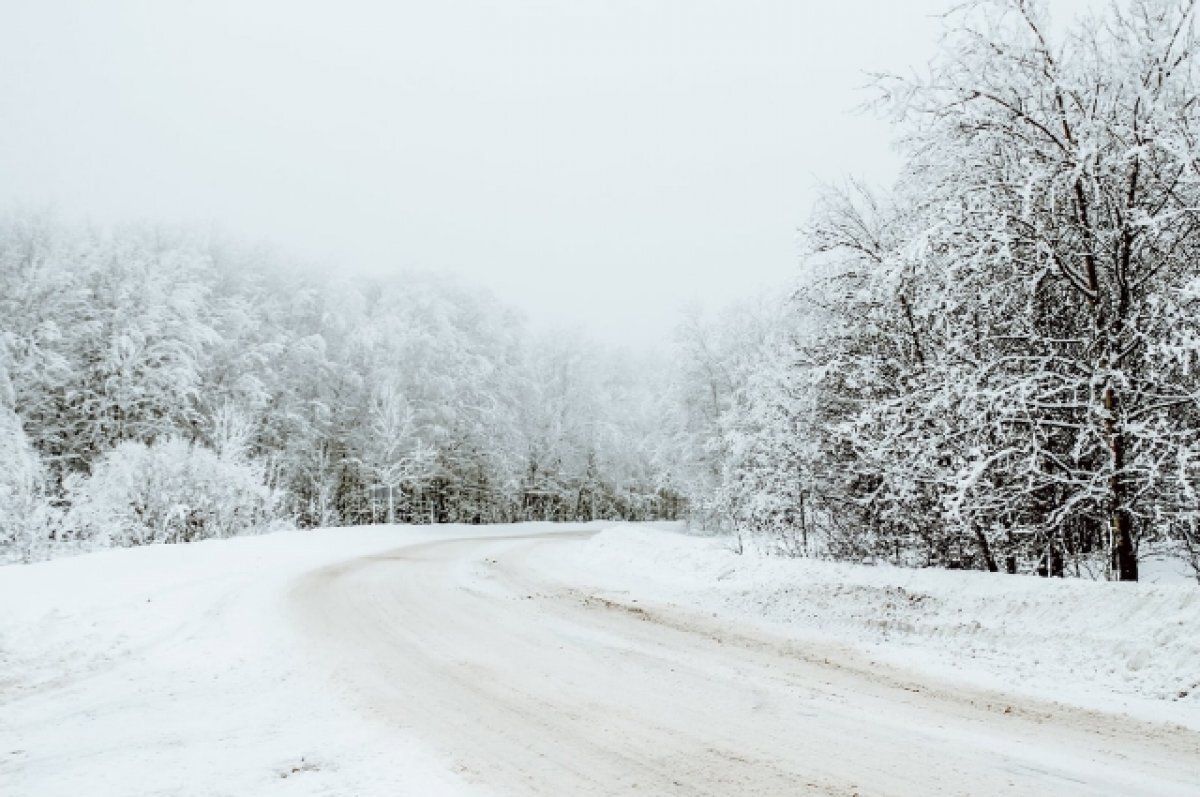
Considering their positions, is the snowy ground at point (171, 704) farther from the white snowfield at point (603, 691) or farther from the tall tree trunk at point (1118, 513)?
the tall tree trunk at point (1118, 513)

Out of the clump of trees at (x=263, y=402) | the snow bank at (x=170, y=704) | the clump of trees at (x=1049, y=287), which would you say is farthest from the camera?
the clump of trees at (x=263, y=402)

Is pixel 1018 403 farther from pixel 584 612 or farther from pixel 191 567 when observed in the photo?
pixel 191 567

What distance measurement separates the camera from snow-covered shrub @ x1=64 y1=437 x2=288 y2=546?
1986 cm

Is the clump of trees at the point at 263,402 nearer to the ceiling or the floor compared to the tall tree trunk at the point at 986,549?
nearer to the ceiling

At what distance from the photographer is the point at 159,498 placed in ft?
70.5

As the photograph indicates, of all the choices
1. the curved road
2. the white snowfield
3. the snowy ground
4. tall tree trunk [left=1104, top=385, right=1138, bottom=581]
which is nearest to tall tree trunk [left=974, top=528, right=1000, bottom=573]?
the white snowfield

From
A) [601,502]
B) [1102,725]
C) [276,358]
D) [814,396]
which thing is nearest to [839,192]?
[814,396]

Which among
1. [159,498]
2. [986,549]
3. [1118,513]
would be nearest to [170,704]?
[1118,513]

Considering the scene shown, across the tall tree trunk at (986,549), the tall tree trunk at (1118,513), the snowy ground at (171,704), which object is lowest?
the snowy ground at (171,704)

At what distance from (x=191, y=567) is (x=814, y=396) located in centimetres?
1281

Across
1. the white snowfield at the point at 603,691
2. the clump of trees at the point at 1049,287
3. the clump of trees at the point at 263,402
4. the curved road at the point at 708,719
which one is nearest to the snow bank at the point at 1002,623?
the white snowfield at the point at 603,691

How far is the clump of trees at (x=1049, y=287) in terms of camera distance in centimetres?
815

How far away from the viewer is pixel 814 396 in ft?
43.0

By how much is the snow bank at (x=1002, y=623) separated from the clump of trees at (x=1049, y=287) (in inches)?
43.6
